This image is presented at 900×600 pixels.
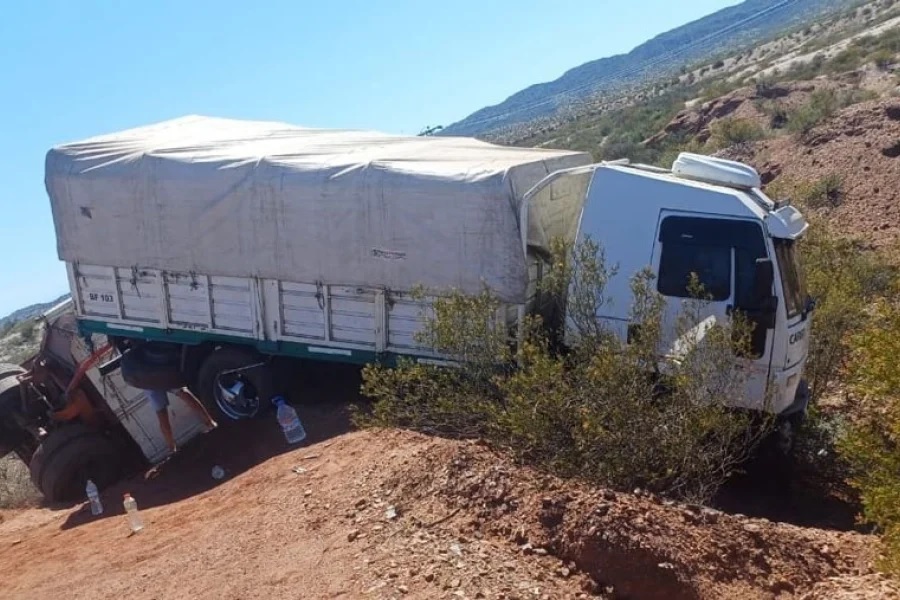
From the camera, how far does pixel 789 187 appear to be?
1625cm

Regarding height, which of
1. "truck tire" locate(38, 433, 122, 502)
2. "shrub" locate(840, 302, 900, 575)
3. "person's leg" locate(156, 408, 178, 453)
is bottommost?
"truck tire" locate(38, 433, 122, 502)

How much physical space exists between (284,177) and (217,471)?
3.13 metres

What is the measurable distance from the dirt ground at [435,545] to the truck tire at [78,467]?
2.46 m

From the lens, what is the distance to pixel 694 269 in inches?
302

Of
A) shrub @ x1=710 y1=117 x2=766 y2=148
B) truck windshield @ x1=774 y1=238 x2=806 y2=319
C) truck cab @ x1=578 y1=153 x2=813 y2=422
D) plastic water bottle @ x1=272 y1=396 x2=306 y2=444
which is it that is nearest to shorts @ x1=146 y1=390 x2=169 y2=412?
plastic water bottle @ x1=272 y1=396 x2=306 y2=444

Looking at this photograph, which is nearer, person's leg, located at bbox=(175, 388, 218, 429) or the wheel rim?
the wheel rim

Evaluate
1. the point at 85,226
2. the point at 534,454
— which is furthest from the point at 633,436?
the point at 85,226

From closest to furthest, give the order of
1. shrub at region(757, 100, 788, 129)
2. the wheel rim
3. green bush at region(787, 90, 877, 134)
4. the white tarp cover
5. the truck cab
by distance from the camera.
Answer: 1. the truck cab
2. the white tarp cover
3. the wheel rim
4. green bush at region(787, 90, 877, 134)
5. shrub at region(757, 100, 788, 129)

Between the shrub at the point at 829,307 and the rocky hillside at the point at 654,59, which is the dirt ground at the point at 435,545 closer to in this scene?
the shrub at the point at 829,307

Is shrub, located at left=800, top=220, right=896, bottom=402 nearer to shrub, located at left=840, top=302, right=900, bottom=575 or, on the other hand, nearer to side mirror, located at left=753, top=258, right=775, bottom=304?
side mirror, located at left=753, top=258, right=775, bottom=304

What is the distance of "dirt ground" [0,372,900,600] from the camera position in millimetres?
5090

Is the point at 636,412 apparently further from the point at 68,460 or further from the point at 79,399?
the point at 79,399

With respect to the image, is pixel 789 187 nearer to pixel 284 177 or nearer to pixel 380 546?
pixel 284 177

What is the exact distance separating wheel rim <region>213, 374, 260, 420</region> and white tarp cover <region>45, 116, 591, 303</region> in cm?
125
